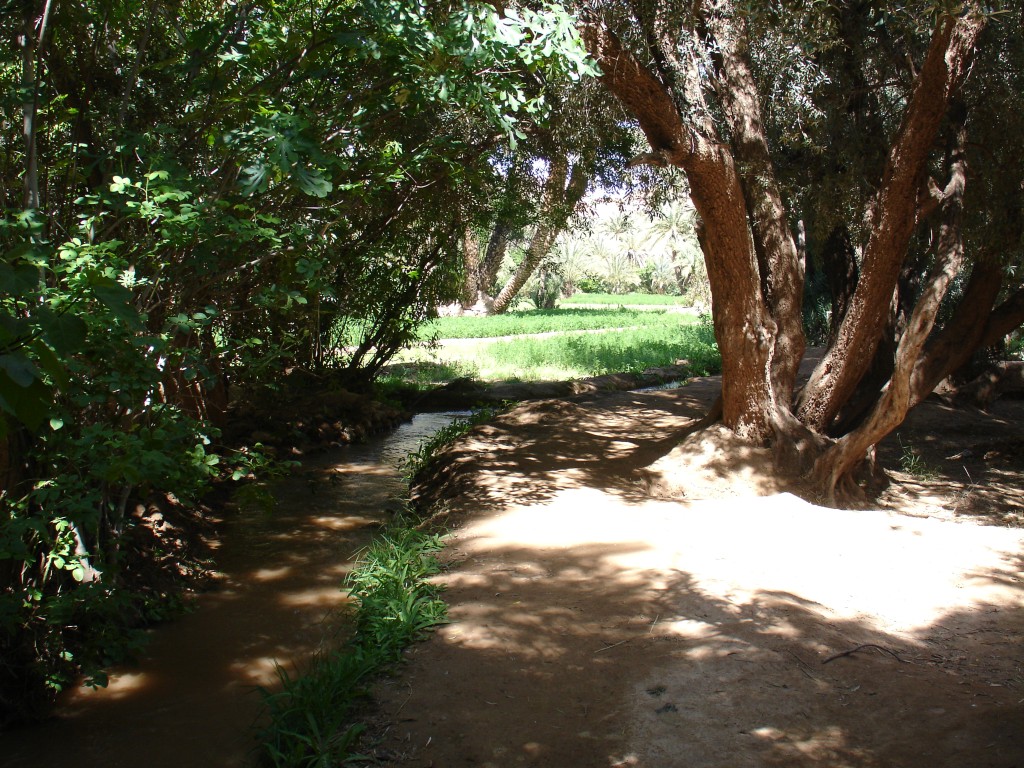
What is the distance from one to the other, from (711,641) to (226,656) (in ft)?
9.76

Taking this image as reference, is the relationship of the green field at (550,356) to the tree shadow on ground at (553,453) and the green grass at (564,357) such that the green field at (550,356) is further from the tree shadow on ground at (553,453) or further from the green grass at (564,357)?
the tree shadow on ground at (553,453)

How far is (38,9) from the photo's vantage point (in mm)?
4770

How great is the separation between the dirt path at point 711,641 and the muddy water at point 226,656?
3.19 feet

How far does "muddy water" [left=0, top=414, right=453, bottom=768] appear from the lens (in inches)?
171

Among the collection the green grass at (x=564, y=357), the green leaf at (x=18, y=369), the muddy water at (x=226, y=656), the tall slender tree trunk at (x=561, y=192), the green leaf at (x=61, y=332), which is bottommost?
the muddy water at (x=226, y=656)

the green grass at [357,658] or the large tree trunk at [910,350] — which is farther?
the large tree trunk at [910,350]

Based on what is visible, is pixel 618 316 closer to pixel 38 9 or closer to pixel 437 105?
pixel 437 105

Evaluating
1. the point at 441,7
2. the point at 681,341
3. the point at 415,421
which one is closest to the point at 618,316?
the point at 681,341

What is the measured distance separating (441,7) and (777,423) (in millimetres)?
4675

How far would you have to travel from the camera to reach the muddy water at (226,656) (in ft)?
14.3

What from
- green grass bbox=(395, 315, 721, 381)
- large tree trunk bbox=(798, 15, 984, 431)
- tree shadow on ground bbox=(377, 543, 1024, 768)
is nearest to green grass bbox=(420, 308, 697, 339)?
green grass bbox=(395, 315, 721, 381)

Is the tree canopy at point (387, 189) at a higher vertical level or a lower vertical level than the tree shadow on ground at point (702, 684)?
higher

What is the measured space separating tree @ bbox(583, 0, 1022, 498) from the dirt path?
4.64 feet

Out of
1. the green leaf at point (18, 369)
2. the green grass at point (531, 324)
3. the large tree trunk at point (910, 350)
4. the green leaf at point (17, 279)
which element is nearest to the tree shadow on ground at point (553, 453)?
the large tree trunk at point (910, 350)
